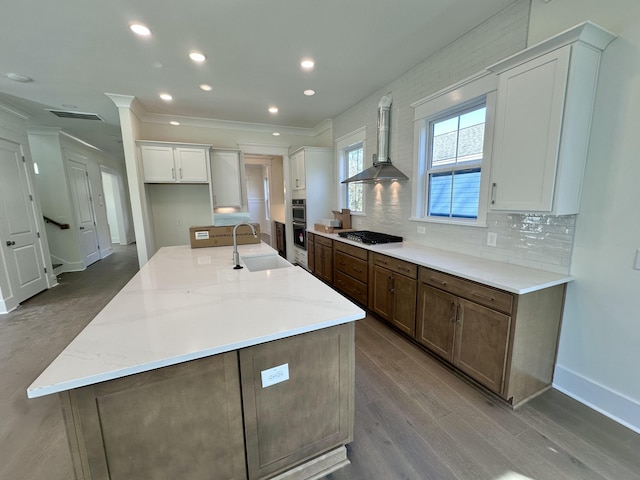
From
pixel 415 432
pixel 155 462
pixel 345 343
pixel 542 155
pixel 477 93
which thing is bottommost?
pixel 415 432

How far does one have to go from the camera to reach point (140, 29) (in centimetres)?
227

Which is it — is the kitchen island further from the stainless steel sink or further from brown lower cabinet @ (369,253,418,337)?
brown lower cabinet @ (369,253,418,337)

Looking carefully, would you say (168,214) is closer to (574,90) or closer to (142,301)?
(142,301)

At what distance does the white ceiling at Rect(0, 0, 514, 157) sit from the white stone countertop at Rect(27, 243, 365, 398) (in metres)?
2.08

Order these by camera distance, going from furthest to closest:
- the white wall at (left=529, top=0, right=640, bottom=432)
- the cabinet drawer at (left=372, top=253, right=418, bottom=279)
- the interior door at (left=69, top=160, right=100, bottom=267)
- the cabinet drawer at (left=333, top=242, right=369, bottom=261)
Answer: the interior door at (left=69, top=160, right=100, bottom=267)
the cabinet drawer at (left=333, top=242, right=369, bottom=261)
the cabinet drawer at (left=372, top=253, right=418, bottom=279)
the white wall at (left=529, top=0, right=640, bottom=432)

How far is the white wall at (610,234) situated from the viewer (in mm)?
1597

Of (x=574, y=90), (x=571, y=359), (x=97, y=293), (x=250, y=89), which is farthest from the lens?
(x=97, y=293)

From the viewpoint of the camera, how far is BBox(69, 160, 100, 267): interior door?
5.60 metres

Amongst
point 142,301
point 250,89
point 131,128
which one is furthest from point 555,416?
point 131,128

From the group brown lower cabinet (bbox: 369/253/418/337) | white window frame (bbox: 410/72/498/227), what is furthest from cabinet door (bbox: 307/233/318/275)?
white window frame (bbox: 410/72/498/227)

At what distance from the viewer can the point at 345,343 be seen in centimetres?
136

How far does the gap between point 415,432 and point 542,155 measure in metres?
1.97

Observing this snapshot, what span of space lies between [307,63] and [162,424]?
3292mm

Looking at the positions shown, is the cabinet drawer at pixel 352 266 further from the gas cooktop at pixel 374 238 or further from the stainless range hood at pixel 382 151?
the stainless range hood at pixel 382 151
